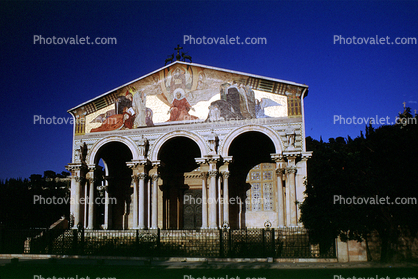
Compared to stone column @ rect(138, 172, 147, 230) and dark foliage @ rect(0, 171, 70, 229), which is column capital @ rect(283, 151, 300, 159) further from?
dark foliage @ rect(0, 171, 70, 229)

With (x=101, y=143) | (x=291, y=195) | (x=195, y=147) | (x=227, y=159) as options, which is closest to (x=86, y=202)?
(x=101, y=143)

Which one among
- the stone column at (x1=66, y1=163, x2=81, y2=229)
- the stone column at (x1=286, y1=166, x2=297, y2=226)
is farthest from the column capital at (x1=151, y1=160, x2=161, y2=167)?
the stone column at (x1=286, y1=166, x2=297, y2=226)

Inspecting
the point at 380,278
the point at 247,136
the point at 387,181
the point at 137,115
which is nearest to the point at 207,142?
the point at 247,136

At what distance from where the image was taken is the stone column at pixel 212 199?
22844mm

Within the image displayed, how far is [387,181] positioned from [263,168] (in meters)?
11.9

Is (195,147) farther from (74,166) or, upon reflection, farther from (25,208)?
(25,208)

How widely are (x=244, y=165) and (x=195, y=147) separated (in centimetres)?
410

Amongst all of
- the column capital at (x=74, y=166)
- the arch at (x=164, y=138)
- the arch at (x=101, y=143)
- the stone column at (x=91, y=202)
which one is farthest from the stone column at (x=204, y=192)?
the column capital at (x=74, y=166)

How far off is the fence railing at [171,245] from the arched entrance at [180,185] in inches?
282

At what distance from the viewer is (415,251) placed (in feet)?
53.7

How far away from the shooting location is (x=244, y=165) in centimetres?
2761

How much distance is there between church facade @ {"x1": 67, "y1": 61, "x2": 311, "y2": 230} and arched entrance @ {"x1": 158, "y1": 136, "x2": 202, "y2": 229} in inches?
2.9

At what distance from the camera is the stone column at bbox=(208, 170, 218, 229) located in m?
22.8

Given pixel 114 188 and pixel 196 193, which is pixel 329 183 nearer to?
pixel 196 193
